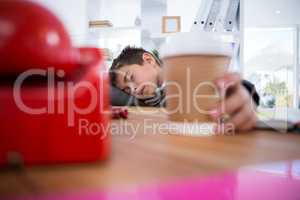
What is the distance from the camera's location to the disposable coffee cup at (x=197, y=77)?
551 mm

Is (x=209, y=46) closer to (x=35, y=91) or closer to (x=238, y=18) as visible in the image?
(x=35, y=91)

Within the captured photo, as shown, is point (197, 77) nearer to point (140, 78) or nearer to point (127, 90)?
A: point (127, 90)

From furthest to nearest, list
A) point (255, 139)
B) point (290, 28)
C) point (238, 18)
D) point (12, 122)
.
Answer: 1. point (290, 28)
2. point (238, 18)
3. point (255, 139)
4. point (12, 122)

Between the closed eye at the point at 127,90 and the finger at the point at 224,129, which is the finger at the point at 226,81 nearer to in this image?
the finger at the point at 224,129

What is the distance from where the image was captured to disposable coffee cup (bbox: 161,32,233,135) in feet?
1.81

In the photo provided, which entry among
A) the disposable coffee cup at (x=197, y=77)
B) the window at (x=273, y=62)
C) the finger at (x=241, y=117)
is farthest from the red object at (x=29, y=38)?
the window at (x=273, y=62)

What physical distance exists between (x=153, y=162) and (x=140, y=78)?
1.84 m

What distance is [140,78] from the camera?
2174 mm

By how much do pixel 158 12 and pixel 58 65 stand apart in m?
3.24

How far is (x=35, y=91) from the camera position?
35 cm

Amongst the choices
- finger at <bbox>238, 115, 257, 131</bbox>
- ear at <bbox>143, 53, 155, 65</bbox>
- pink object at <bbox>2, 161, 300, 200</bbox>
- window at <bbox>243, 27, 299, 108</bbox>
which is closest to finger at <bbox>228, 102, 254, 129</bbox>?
finger at <bbox>238, 115, 257, 131</bbox>

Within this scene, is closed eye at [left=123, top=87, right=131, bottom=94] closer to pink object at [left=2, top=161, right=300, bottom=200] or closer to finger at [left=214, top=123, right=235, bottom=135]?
finger at [left=214, top=123, right=235, bottom=135]

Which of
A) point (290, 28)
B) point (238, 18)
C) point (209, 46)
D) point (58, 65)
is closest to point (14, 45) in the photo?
point (58, 65)

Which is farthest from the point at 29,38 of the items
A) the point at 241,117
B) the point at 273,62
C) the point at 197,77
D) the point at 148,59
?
the point at 273,62
